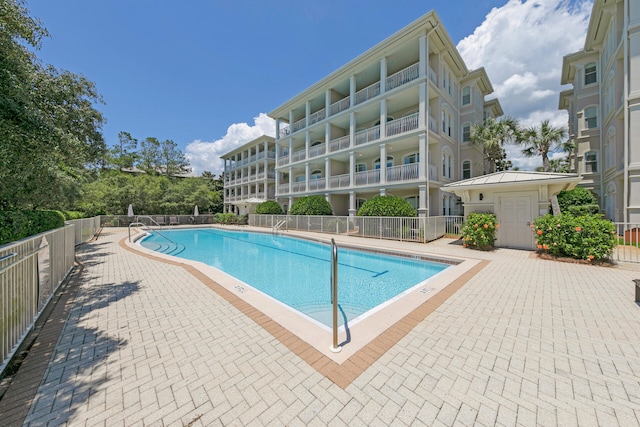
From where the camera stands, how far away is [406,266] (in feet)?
28.1

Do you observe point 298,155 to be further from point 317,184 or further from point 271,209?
point 271,209

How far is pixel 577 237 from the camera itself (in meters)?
7.27

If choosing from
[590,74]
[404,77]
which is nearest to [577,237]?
[404,77]

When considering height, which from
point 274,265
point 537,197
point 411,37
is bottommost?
point 274,265

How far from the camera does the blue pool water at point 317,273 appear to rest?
18.6 ft

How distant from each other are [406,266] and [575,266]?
15.2ft

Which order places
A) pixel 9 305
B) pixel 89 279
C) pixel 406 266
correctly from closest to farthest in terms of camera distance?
pixel 9 305 < pixel 89 279 < pixel 406 266

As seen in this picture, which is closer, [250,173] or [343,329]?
[343,329]

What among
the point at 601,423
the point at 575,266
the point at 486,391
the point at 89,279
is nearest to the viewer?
the point at 601,423

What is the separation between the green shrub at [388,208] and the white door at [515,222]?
390 cm

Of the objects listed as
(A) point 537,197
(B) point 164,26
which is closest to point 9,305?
(B) point 164,26

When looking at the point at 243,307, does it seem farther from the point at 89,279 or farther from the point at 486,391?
the point at 89,279

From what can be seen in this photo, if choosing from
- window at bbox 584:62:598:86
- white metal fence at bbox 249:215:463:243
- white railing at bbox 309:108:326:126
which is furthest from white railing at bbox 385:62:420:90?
window at bbox 584:62:598:86

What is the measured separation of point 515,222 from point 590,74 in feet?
55.5
